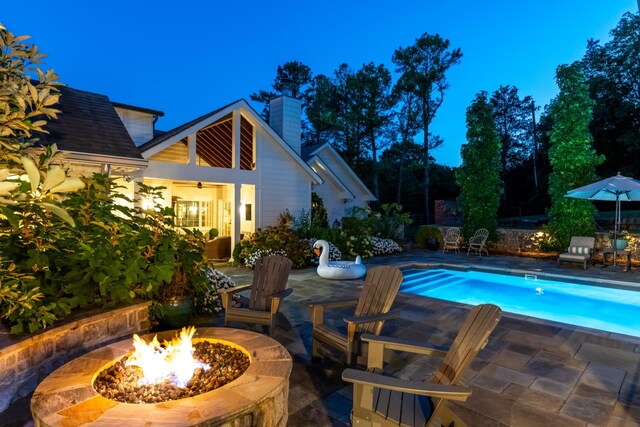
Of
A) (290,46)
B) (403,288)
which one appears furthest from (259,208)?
(290,46)

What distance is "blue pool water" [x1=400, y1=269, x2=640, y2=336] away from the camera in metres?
6.55

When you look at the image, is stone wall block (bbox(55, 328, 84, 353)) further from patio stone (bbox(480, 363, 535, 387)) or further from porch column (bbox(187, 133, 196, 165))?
porch column (bbox(187, 133, 196, 165))

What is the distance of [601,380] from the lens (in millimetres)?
3291

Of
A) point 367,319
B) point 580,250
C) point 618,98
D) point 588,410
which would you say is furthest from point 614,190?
point 618,98

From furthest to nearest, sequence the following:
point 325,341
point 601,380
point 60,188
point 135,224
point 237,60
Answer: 1. point 237,60
2. point 135,224
3. point 325,341
4. point 601,380
5. point 60,188

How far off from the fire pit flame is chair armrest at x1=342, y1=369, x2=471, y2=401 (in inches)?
44.7

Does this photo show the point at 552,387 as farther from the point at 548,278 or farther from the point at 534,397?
the point at 548,278

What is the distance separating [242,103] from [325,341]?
8602mm

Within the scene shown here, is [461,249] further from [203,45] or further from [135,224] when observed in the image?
[203,45]

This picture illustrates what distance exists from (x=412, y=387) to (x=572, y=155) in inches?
481

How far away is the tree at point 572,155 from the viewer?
11.2 meters

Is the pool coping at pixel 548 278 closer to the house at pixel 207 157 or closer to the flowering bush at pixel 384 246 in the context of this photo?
the flowering bush at pixel 384 246

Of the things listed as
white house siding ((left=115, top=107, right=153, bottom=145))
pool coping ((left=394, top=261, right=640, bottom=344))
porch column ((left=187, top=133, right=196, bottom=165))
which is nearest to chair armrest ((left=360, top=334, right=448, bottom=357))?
pool coping ((left=394, top=261, right=640, bottom=344))

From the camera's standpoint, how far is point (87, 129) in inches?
321
